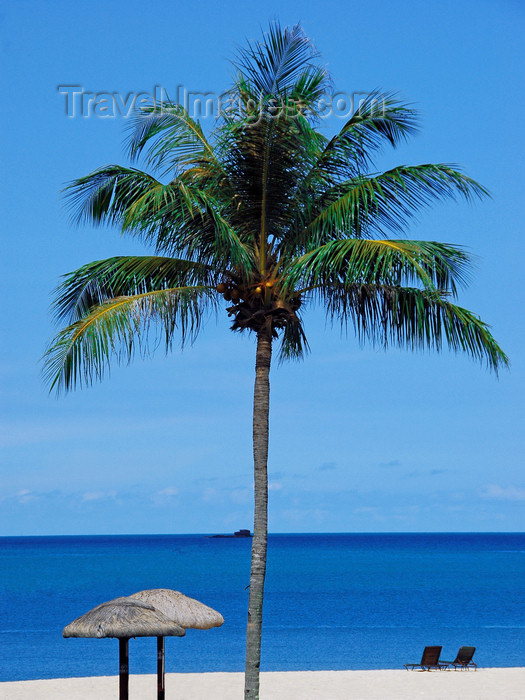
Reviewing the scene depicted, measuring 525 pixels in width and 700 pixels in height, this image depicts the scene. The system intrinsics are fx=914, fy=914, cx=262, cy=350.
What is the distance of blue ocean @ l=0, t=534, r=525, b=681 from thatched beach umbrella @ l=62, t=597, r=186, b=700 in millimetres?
15669

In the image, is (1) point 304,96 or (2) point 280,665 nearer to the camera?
(1) point 304,96

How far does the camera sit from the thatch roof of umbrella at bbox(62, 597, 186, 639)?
10867mm

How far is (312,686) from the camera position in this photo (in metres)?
19.4

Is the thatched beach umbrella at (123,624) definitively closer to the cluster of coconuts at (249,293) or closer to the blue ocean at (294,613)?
the cluster of coconuts at (249,293)

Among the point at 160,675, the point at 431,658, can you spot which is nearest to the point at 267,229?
the point at 160,675

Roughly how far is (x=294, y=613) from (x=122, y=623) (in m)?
40.6

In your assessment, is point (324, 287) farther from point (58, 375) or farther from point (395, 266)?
point (58, 375)

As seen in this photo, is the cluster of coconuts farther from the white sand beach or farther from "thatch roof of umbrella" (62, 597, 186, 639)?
the white sand beach

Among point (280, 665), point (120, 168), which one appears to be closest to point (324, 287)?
point (120, 168)

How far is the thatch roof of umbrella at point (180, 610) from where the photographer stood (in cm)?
1270

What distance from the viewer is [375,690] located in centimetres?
1861

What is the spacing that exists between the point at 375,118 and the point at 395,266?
2.09 m

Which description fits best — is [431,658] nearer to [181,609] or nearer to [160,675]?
[160,675]

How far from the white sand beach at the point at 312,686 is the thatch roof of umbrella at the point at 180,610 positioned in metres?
5.27
